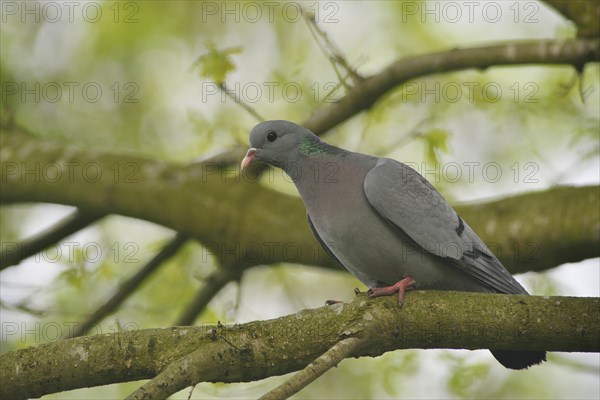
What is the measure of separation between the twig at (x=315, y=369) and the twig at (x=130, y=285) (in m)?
3.39

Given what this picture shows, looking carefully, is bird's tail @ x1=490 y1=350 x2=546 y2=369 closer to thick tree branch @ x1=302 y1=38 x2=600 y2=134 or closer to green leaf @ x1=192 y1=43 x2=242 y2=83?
thick tree branch @ x1=302 y1=38 x2=600 y2=134

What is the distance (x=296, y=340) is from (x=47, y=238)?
3.83 metres

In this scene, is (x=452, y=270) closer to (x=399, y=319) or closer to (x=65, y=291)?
(x=399, y=319)

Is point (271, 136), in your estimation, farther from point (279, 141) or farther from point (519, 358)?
point (519, 358)

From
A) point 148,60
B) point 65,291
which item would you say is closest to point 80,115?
point 148,60

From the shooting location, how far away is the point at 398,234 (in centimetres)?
510

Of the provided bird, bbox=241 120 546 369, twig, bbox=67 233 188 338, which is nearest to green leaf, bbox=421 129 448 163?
bird, bbox=241 120 546 369

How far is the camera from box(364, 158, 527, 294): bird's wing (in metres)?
5.05

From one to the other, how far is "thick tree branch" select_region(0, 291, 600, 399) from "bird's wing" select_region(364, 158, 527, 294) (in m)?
0.82

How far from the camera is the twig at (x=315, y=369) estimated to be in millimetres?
3188

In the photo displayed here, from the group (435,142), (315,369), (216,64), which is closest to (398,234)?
(435,142)

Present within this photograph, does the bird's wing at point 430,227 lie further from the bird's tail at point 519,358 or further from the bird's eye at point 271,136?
the bird's eye at point 271,136

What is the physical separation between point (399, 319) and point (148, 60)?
6603mm

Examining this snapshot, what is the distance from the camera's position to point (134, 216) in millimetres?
6867
